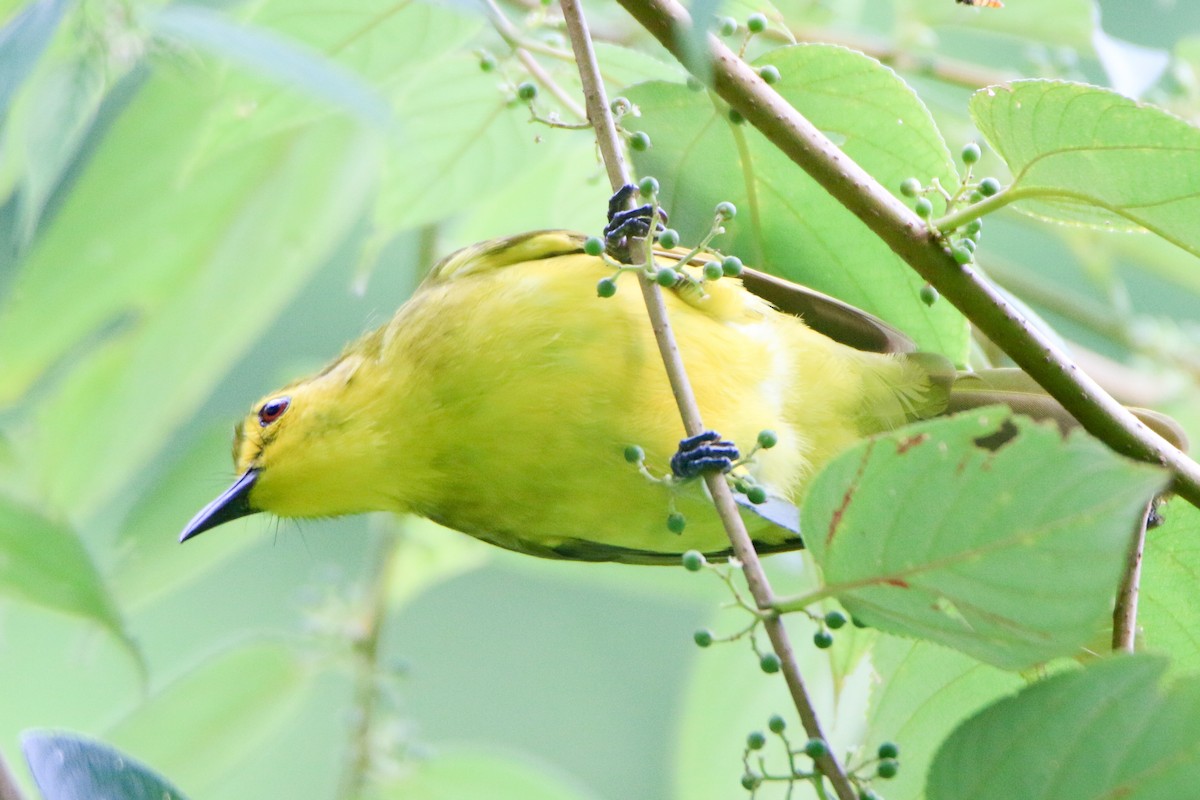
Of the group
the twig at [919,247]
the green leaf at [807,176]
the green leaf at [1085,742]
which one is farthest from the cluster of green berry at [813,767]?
the green leaf at [807,176]

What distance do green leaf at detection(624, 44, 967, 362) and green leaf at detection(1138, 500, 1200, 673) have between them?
1.62 feet

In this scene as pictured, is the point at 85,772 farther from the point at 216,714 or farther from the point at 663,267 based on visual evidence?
the point at 216,714

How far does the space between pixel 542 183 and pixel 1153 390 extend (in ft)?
6.75

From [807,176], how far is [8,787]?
1.54m

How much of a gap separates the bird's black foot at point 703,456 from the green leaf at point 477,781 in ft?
4.17

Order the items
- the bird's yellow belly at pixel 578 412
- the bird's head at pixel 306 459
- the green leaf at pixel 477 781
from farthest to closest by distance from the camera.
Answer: the green leaf at pixel 477 781 < the bird's head at pixel 306 459 < the bird's yellow belly at pixel 578 412

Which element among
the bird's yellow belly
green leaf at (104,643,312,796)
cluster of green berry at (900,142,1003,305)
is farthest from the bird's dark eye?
cluster of green berry at (900,142,1003,305)

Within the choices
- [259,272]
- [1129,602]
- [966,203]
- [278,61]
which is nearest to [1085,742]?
[1129,602]

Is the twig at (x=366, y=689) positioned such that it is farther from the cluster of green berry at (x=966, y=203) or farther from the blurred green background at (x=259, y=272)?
the cluster of green berry at (x=966, y=203)

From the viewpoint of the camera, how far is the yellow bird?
8.85ft

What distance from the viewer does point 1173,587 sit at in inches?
81.9

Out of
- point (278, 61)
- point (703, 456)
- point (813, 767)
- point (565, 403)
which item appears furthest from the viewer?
A: point (565, 403)

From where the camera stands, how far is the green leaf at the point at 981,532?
136 cm

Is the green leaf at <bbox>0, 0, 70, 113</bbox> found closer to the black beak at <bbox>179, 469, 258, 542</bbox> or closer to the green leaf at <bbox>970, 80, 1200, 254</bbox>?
the green leaf at <bbox>970, 80, 1200, 254</bbox>
